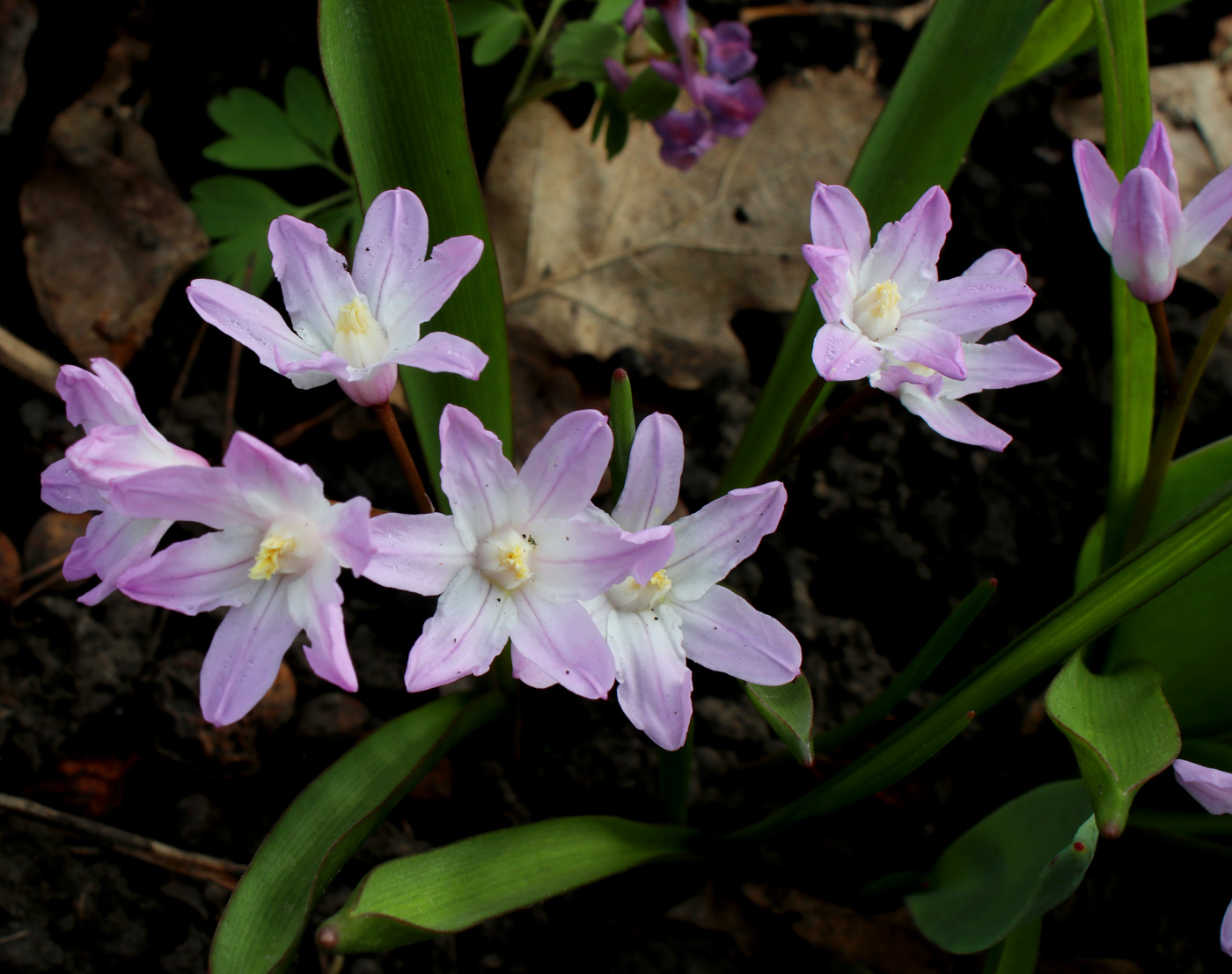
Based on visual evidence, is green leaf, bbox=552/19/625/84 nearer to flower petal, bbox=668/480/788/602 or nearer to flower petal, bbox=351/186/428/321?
flower petal, bbox=351/186/428/321

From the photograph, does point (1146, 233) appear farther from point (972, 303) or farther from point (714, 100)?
point (714, 100)

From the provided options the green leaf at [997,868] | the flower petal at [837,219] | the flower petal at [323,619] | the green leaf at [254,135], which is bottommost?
the green leaf at [997,868]

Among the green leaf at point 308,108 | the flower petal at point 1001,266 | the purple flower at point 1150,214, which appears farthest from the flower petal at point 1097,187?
the green leaf at point 308,108

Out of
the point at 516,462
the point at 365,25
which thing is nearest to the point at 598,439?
the point at 365,25

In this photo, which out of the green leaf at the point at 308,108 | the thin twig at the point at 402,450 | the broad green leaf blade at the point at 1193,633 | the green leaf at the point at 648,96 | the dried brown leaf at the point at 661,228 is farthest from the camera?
the dried brown leaf at the point at 661,228

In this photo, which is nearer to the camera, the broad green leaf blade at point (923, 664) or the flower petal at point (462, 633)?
the flower petal at point (462, 633)

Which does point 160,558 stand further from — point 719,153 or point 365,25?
point 719,153

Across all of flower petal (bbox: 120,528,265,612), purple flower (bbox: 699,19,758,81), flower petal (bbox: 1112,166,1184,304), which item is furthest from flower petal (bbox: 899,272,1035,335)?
purple flower (bbox: 699,19,758,81)

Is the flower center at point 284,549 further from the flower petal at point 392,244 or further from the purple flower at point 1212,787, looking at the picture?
the purple flower at point 1212,787
